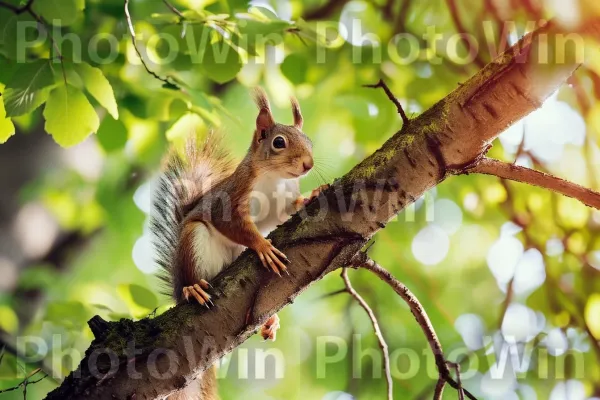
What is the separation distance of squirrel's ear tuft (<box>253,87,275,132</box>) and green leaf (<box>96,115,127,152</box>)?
47 cm

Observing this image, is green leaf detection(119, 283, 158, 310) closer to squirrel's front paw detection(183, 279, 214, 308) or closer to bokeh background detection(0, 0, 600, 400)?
bokeh background detection(0, 0, 600, 400)

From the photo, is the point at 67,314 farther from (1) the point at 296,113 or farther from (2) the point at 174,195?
(1) the point at 296,113

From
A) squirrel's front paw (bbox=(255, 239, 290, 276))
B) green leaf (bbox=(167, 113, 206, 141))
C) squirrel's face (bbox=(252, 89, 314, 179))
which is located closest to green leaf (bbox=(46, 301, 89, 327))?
green leaf (bbox=(167, 113, 206, 141))

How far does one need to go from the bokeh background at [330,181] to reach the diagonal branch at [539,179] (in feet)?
2.93

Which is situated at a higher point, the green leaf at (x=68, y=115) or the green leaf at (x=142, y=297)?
the green leaf at (x=68, y=115)

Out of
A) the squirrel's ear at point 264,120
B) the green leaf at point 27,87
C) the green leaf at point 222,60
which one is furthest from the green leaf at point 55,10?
the squirrel's ear at point 264,120

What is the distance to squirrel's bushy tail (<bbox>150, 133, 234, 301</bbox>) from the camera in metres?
2.14

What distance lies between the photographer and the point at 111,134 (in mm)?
2123

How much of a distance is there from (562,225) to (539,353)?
0.58 meters

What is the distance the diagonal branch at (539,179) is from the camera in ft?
3.92

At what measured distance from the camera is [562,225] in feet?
9.13

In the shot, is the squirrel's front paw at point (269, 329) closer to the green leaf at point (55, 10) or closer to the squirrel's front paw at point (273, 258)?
the squirrel's front paw at point (273, 258)

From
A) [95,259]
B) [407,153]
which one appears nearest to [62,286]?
[95,259]

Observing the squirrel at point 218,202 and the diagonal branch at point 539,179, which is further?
the squirrel at point 218,202
